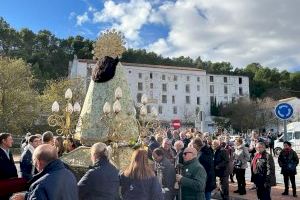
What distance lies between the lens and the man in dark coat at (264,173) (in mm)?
11039

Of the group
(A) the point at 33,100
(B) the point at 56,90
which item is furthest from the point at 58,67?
(A) the point at 33,100

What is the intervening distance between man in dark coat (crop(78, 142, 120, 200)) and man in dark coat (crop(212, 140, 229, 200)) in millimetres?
7412

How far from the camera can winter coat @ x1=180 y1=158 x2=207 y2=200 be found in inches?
283

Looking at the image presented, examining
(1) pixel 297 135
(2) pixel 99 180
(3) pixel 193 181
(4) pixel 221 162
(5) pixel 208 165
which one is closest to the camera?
(2) pixel 99 180

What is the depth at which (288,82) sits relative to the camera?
338 ft

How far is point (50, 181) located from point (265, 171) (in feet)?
25.4

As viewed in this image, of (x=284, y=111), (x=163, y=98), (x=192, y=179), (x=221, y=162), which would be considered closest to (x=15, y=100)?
(x=221, y=162)

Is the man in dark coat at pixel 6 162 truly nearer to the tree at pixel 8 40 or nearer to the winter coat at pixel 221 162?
the winter coat at pixel 221 162

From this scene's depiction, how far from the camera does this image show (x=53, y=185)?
457cm

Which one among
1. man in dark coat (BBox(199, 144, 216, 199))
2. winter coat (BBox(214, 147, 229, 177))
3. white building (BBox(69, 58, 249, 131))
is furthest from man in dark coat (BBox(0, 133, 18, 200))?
white building (BBox(69, 58, 249, 131))

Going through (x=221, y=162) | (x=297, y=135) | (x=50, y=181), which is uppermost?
(x=297, y=135)

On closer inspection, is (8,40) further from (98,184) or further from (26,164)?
(98,184)

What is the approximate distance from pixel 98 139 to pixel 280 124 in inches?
2779

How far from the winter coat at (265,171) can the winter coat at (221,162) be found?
1631 mm
